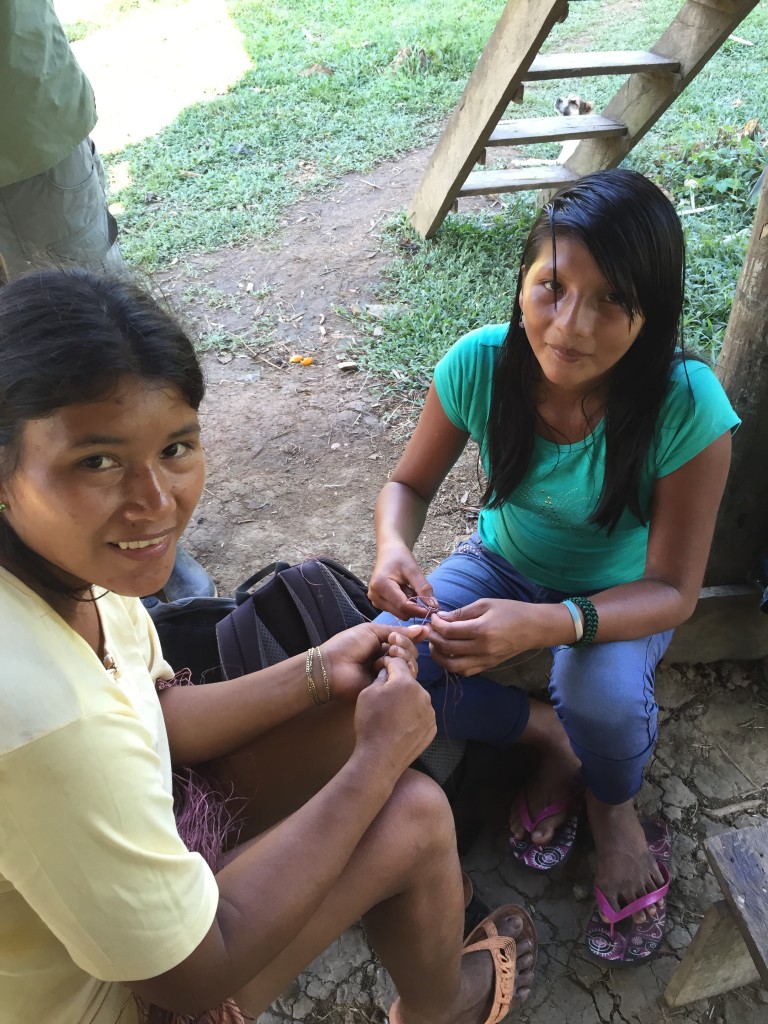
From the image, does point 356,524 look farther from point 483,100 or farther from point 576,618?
point 483,100

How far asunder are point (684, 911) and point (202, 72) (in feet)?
28.2

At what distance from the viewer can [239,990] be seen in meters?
1.42

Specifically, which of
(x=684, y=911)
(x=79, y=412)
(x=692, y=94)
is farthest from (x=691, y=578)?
(x=692, y=94)

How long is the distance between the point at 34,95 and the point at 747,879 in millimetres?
3084

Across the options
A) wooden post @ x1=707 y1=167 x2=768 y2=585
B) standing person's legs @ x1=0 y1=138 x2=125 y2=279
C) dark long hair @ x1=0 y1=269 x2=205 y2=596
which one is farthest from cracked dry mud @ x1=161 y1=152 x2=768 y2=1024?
dark long hair @ x1=0 y1=269 x2=205 y2=596

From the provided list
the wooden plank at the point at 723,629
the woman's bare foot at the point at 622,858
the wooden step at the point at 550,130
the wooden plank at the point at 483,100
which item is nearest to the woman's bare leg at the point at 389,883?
the woman's bare foot at the point at 622,858

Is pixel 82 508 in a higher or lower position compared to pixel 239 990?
higher

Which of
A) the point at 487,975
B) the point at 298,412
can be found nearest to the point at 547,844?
the point at 487,975

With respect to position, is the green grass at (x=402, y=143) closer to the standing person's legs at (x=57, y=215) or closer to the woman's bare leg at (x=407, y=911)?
the standing person's legs at (x=57, y=215)

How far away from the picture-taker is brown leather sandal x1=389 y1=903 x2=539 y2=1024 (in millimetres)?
1966

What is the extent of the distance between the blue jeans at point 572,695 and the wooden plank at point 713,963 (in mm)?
412

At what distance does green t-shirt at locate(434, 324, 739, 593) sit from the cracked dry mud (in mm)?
794

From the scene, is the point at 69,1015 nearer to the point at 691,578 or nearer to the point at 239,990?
the point at 239,990

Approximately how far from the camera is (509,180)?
17.3 ft
